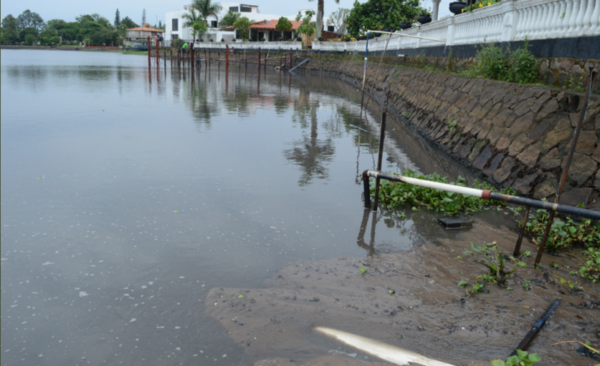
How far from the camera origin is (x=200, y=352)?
3420 millimetres

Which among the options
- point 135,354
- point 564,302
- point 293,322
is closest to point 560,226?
point 564,302

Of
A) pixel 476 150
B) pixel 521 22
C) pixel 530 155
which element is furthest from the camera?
pixel 521 22

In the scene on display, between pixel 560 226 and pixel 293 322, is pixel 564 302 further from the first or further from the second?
pixel 293 322

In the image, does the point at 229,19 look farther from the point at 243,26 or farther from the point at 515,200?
the point at 515,200

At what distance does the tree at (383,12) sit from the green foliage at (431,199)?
40804mm

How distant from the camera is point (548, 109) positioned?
274 inches

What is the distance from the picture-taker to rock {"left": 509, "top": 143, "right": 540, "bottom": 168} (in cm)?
677

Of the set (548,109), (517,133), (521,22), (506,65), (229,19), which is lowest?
(517,133)

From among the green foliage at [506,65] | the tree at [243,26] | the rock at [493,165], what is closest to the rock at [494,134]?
the rock at [493,165]

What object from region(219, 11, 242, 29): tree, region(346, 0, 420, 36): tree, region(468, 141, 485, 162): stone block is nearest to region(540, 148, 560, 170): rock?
region(468, 141, 485, 162): stone block

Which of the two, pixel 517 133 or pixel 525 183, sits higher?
pixel 517 133

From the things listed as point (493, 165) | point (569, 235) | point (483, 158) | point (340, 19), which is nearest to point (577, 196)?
point (569, 235)

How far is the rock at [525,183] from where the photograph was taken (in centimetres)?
659

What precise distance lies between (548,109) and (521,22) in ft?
10.7
